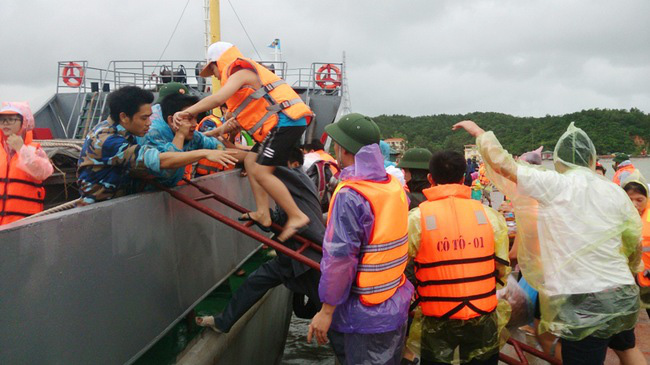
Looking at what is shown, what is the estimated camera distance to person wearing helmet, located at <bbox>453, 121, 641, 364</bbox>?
288cm

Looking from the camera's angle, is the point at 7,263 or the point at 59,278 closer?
the point at 7,263

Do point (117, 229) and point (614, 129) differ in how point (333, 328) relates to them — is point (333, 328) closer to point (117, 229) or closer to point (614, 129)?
point (117, 229)

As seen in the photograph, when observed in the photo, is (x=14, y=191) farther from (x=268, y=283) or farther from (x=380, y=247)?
(x=380, y=247)

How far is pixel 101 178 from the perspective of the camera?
312 cm

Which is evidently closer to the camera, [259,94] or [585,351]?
[585,351]

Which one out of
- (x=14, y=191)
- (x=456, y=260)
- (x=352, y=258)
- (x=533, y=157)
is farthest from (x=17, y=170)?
(x=533, y=157)

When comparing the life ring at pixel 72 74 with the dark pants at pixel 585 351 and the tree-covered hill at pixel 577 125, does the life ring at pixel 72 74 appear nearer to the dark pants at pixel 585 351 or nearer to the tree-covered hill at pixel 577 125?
the dark pants at pixel 585 351

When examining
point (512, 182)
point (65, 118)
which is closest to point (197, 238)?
point (512, 182)

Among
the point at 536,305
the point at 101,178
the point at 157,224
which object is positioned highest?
the point at 101,178

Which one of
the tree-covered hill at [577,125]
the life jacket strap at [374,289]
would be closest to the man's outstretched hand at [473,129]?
the life jacket strap at [374,289]

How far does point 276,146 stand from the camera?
12.8 ft

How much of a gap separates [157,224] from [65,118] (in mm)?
15926

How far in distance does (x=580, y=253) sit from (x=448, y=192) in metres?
0.87

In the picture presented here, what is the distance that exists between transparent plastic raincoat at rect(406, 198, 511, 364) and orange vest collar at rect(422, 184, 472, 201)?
0.47 ft
